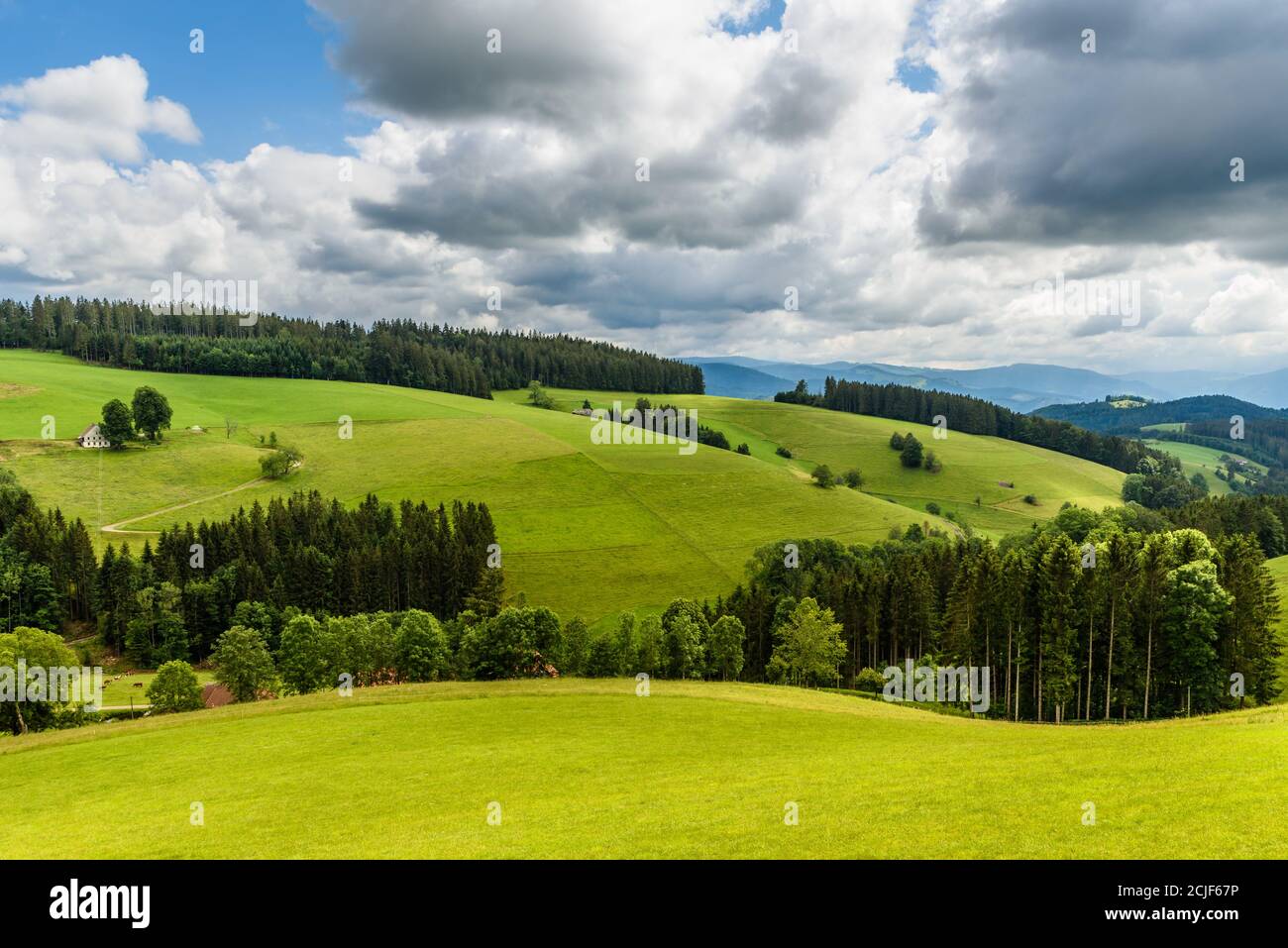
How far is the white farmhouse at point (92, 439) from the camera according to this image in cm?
14475

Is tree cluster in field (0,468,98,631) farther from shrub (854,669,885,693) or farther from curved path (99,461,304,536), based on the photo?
shrub (854,669,885,693)

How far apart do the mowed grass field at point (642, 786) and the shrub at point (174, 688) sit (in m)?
18.3

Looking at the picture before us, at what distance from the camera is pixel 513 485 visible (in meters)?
140

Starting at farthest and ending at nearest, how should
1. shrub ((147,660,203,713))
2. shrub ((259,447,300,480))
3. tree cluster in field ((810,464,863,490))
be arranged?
tree cluster in field ((810,464,863,490)) → shrub ((259,447,300,480)) → shrub ((147,660,203,713))

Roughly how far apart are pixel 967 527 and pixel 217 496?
509 feet

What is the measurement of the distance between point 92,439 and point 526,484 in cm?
9342

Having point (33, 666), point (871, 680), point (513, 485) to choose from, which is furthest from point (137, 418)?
point (871, 680)

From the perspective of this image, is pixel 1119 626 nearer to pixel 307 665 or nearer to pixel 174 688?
pixel 307 665

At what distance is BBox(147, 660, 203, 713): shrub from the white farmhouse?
110679 millimetres

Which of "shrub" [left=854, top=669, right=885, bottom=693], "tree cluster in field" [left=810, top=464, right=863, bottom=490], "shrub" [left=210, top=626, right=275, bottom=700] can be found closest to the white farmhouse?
"shrub" [left=210, top=626, right=275, bottom=700]

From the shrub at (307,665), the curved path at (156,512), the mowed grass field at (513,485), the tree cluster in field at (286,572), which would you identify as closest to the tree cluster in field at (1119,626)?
the mowed grass field at (513,485)

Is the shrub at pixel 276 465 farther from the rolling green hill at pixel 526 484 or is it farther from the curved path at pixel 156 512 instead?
the rolling green hill at pixel 526 484

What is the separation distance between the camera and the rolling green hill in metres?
116

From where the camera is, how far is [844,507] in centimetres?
14525
